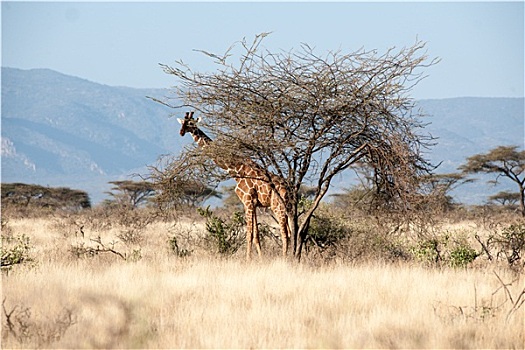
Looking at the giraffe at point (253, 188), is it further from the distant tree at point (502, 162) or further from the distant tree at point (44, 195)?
the distant tree at point (44, 195)

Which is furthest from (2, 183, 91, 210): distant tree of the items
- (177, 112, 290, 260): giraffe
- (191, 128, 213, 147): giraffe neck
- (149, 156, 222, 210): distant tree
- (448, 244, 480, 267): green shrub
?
(448, 244, 480, 267): green shrub

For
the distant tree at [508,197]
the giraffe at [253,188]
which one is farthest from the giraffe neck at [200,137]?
the distant tree at [508,197]

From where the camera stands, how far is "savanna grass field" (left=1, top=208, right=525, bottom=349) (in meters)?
7.75

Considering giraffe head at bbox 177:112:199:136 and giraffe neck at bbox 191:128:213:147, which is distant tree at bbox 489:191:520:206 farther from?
giraffe head at bbox 177:112:199:136

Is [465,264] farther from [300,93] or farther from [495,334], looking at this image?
[495,334]

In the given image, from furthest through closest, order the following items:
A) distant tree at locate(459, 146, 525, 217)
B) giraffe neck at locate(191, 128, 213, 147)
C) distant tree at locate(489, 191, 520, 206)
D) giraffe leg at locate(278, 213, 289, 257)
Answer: distant tree at locate(489, 191, 520, 206)
distant tree at locate(459, 146, 525, 217)
giraffe neck at locate(191, 128, 213, 147)
giraffe leg at locate(278, 213, 289, 257)

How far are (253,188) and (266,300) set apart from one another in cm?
401

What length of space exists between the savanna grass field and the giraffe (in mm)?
506

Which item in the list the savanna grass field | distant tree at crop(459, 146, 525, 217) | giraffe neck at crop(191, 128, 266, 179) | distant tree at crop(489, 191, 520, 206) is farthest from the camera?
distant tree at crop(489, 191, 520, 206)

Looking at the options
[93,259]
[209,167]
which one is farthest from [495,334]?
[93,259]

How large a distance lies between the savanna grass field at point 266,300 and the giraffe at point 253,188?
0.51 m

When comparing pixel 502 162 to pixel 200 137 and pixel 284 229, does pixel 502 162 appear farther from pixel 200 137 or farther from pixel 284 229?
pixel 200 137

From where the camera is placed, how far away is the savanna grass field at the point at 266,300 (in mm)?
7754

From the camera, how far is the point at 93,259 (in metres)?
13.2
